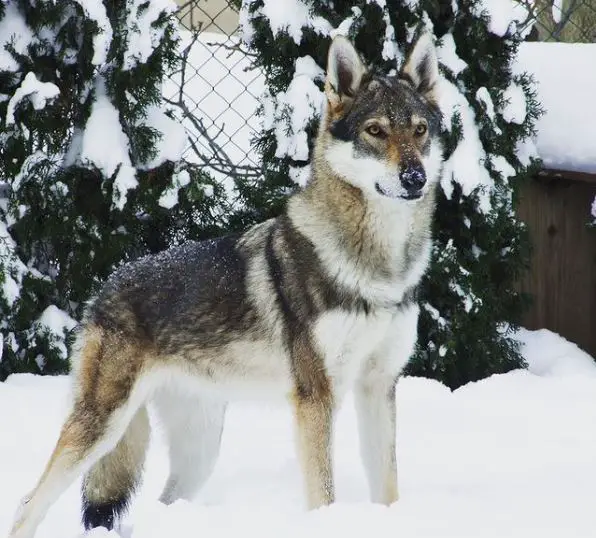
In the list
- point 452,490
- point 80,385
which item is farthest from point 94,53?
point 452,490

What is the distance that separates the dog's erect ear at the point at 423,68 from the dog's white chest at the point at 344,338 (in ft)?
2.88

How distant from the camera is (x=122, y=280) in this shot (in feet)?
12.8

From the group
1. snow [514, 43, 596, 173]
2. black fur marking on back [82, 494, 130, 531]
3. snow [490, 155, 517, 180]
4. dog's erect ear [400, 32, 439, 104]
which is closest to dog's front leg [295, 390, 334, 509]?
Answer: black fur marking on back [82, 494, 130, 531]

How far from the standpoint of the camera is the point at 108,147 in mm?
5156

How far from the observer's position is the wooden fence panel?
5.83 m

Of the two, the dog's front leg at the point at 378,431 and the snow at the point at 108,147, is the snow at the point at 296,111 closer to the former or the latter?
the snow at the point at 108,147

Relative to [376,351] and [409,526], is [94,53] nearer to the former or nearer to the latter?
[376,351]

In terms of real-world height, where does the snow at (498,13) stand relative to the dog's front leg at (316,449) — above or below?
above

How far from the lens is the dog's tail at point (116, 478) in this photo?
12.3ft

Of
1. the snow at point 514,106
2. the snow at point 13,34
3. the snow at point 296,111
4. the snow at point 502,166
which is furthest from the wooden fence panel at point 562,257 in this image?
the snow at point 13,34

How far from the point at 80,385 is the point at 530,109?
2.87 m

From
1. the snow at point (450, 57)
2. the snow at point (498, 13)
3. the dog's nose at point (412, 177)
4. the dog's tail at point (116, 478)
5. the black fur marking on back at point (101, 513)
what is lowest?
the black fur marking on back at point (101, 513)

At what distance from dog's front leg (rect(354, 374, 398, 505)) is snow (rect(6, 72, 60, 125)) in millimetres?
2314

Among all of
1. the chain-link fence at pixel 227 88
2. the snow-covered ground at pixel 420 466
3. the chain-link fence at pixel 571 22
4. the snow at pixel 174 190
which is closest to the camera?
the snow-covered ground at pixel 420 466
